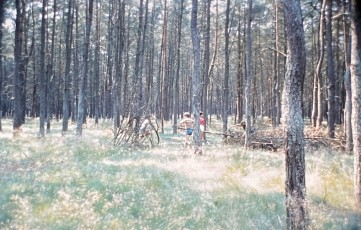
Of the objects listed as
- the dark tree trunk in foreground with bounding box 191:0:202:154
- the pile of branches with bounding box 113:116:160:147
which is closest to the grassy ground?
the dark tree trunk in foreground with bounding box 191:0:202:154

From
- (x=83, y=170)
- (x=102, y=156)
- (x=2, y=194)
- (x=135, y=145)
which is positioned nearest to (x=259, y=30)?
(x=135, y=145)

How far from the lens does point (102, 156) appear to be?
13.2m

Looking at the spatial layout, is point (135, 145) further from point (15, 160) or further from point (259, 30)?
point (259, 30)

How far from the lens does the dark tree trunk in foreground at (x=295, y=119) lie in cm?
602

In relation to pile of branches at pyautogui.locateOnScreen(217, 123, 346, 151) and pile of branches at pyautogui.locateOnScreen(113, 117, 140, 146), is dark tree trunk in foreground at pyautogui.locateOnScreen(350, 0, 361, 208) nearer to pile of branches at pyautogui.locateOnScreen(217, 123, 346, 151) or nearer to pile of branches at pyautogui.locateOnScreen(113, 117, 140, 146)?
pile of branches at pyautogui.locateOnScreen(217, 123, 346, 151)

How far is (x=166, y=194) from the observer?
8000mm

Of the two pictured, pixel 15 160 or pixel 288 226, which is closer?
pixel 288 226

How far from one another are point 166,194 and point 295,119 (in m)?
3.35

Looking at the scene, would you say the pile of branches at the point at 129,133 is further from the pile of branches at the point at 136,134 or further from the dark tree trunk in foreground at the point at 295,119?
the dark tree trunk in foreground at the point at 295,119

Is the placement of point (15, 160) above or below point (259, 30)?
below

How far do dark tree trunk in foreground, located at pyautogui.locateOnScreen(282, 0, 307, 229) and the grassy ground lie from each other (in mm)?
753

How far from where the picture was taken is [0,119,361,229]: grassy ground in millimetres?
6746

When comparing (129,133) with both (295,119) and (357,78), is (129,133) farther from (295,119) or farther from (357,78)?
(295,119)

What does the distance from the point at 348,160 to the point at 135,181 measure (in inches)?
294
